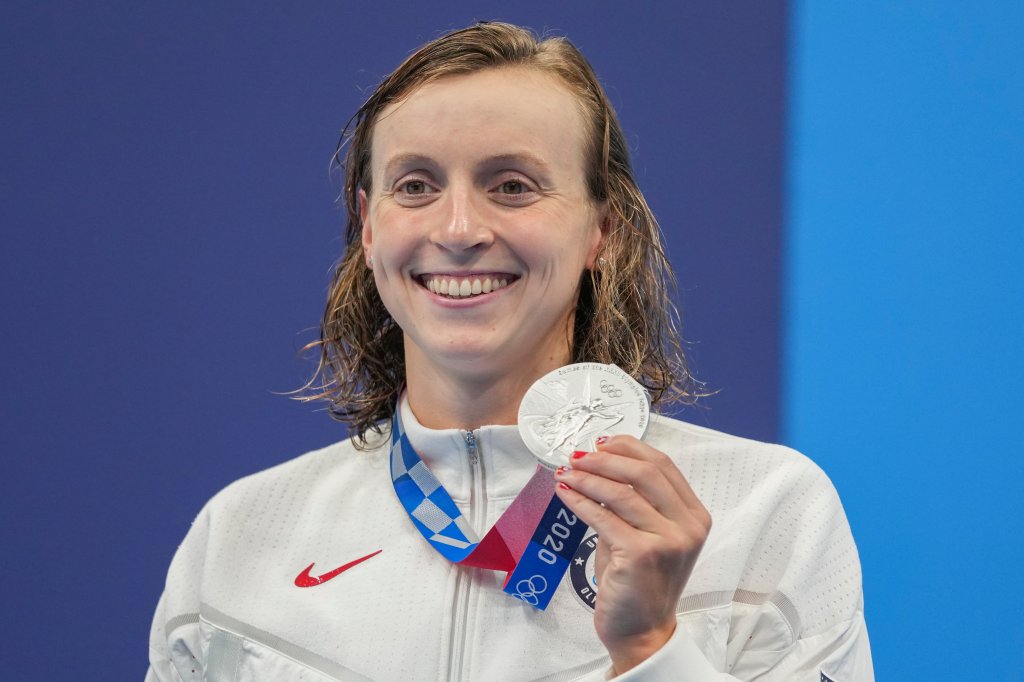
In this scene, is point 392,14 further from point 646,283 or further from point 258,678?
point 258,678

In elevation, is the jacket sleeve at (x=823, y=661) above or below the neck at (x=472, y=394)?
below

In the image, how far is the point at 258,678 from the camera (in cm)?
163

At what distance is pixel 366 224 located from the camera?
185 cm

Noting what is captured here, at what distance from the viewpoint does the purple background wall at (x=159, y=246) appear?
2.62m

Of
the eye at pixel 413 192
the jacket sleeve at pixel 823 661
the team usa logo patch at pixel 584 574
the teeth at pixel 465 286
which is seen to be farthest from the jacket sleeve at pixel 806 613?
the eye at pixel 413 192

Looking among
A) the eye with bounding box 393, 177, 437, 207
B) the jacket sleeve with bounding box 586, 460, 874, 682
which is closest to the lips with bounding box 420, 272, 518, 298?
the eye with bounding box 393, 177, 437, 207

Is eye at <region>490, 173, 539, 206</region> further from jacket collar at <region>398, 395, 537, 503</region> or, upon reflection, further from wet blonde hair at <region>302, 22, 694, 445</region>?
jacket collar at <region>398, 395, 537, 503</region>

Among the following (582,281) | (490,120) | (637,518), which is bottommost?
(637,518)

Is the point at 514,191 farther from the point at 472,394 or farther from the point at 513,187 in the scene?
the point at 472,394

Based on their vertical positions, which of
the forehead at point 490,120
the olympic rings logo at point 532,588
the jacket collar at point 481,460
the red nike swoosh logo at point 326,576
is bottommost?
the red nike swoosh logo at point 326,576

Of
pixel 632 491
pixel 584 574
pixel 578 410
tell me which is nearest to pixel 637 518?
pixel 632 491

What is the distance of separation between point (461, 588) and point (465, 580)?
0.01 m

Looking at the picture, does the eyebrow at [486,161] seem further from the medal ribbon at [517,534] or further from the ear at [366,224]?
the medal ribbon at [517,534]

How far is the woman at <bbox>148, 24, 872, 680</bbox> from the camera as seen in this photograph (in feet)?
5.11
